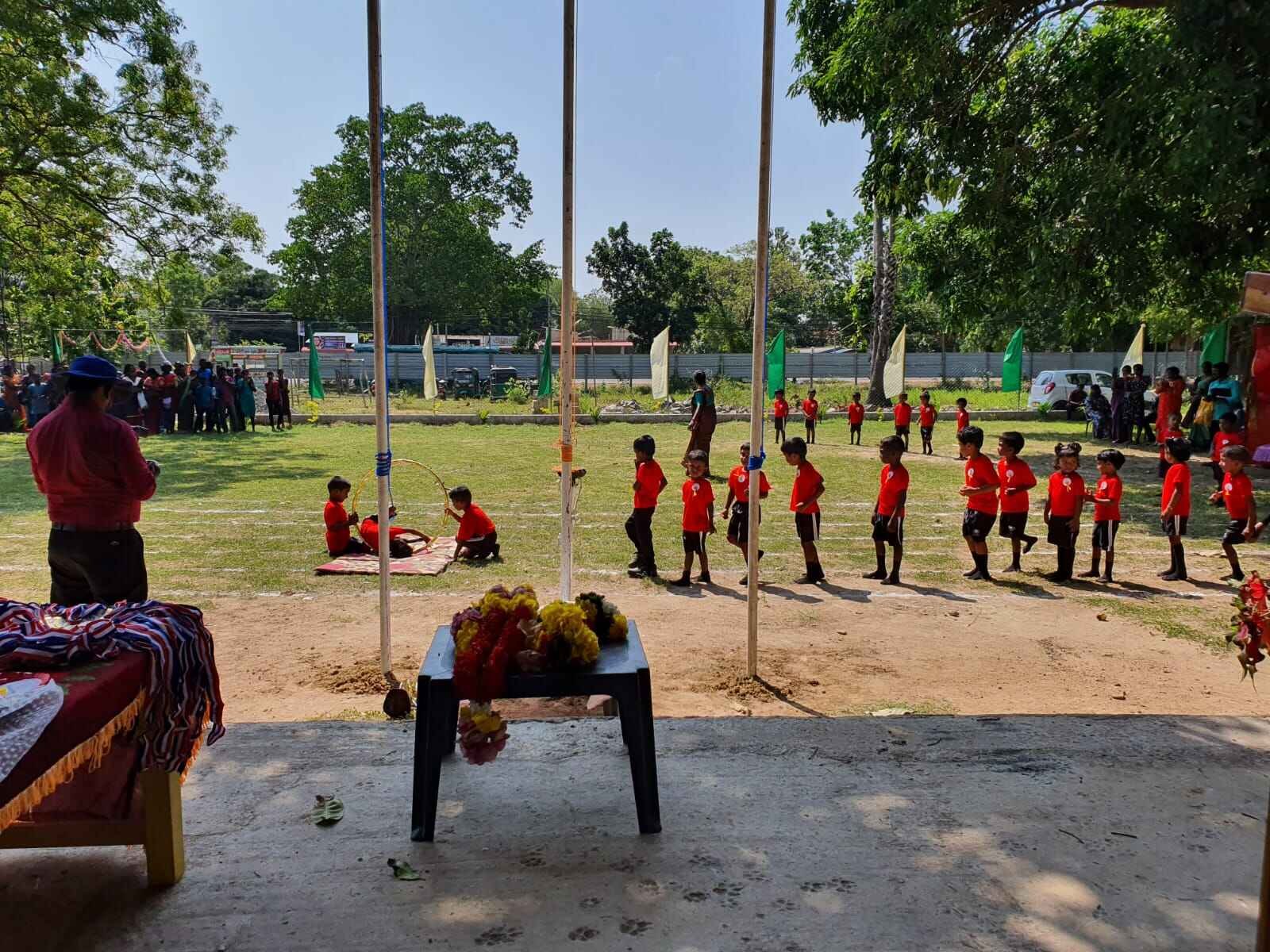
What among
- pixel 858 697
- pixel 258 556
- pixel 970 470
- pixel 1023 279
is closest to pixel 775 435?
pixel 1023 279

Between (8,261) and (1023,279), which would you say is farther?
(8,261)

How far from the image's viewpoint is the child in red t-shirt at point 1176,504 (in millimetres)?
9086

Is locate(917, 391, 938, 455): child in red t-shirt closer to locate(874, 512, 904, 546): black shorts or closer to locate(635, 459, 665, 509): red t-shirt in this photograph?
locate(874, 512, 904, 546): black shorts

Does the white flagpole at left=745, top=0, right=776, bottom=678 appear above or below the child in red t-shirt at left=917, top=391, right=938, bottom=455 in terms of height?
above

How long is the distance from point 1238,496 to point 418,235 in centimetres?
3769

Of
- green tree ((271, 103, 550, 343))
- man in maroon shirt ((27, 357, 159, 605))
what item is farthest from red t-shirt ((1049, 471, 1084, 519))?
green tree ((271, 103, 550, 343))

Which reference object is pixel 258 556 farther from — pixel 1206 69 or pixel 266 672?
pixel 1206 69

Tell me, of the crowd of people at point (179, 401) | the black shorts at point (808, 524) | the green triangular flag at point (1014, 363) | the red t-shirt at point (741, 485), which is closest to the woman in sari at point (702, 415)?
the red t-shirt at point (741, 485)

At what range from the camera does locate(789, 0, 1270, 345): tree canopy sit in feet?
34.3

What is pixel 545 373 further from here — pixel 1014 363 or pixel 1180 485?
pixel 1180 485

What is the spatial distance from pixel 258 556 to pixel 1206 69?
A: 11.8 metres

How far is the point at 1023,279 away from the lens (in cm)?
1403

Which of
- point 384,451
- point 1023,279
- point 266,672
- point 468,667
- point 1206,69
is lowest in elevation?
point 266,672

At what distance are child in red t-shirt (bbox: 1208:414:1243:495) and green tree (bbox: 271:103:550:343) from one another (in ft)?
85.6
